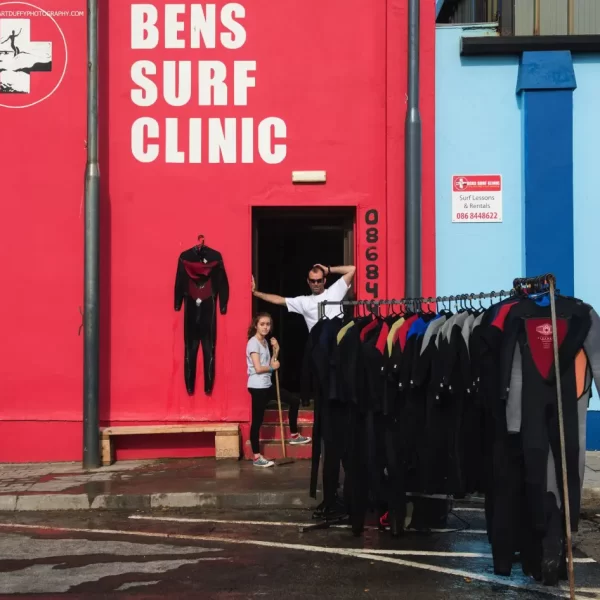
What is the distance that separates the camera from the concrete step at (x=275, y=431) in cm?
1018

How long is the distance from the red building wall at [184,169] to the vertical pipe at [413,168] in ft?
0.66

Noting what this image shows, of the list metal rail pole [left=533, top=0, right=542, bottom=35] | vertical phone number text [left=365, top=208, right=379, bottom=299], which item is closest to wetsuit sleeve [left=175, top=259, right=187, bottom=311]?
vertical phone number text [left=365, top=208, right=379, bottom=299]

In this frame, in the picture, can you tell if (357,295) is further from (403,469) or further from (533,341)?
(533,341)

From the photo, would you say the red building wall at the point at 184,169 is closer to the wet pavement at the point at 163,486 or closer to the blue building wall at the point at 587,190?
the wet pavement at the point at 163,486

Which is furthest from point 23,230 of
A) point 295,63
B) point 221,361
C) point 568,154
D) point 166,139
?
point 568,154

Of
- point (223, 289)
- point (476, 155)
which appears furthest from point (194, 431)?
point (476, 155)

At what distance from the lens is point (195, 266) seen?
10164mm

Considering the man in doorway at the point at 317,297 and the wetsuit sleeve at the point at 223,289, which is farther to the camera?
the wetsuit sleeve at the point at 223,289

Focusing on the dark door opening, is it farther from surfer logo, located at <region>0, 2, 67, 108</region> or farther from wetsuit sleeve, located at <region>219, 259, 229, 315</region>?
surfer logo, located at <region>0, 2, 67, 108</region>

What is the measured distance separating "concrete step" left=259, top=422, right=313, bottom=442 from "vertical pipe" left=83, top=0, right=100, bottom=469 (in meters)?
2.06

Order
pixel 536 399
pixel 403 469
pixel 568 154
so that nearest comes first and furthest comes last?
pixel 536 399 → pixel 403 469 → pixel 568 154

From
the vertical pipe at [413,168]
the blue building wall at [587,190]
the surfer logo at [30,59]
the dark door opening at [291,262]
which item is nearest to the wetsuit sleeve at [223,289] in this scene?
the dark door opening at [291,262]

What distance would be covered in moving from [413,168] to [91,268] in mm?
4172

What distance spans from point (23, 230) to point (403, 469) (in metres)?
6.15
